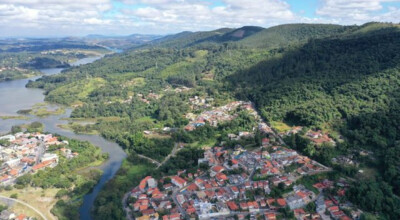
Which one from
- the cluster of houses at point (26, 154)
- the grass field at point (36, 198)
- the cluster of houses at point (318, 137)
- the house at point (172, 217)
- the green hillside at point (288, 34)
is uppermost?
the green hillside at point (288, 34)

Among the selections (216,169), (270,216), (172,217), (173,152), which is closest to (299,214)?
(270,216)

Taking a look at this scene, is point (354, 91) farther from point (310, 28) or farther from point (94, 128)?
point (310, 28)

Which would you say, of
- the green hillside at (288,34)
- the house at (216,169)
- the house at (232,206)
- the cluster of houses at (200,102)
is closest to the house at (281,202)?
the house at (232,206)

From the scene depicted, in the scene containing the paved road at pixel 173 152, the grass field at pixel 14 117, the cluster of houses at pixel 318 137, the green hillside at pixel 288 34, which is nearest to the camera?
the paved road at pixel 173 152

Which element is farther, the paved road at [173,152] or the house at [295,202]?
the paved road at [173,152]

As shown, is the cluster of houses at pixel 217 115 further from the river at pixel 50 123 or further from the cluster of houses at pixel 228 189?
the cluster of houses at pixel 228 189

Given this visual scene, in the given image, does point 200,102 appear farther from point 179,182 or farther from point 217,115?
point 179,182

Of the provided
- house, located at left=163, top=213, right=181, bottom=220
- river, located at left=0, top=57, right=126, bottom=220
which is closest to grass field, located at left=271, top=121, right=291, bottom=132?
river, located at left=0, top=57, right=126, bottom=220
